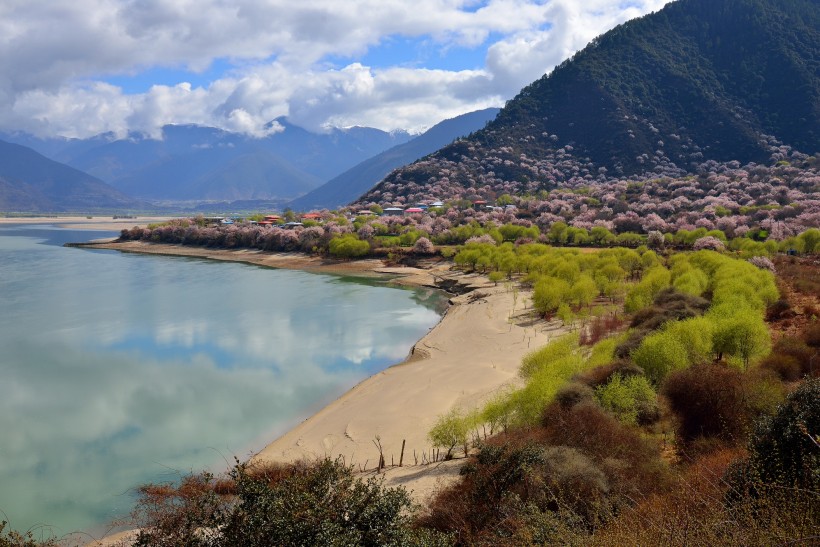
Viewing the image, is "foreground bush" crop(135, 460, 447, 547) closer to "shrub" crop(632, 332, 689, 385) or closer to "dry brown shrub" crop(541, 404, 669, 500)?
"dry brown shrub" crop(541, 404, 669, 500)

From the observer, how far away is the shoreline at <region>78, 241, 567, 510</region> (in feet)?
64.4

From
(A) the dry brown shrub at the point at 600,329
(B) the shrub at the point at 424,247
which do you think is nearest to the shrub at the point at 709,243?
(A) the dry brown shrub at the point at 600,329

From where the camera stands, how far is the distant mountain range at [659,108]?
118 m

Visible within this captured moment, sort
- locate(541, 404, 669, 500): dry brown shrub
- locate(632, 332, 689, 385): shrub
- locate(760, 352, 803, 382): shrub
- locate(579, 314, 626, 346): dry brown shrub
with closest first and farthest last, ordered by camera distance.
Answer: locate(541, 404, 669, 500): dry brown shrub
locate(760, 352, 803, 382): shrub
locate(632, 332, 689, 385): shrub
locate(579, 314, 626, 346): dry brown shrub

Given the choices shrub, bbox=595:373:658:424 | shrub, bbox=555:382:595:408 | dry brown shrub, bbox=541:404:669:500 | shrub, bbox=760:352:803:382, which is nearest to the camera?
dry brown shrub, bbox=541:404:669:500

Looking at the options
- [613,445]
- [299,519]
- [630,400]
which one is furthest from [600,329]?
[299,519]

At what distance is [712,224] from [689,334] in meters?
57.5

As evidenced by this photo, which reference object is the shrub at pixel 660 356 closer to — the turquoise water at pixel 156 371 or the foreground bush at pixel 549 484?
the foreground bush at pixel 549 484

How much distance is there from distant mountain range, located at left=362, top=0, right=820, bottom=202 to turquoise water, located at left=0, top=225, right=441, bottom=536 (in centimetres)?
7631

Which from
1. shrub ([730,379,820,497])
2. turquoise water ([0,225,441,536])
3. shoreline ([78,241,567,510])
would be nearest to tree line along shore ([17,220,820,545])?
shrub ([730,379,820,497])

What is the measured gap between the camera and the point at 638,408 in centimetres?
1747

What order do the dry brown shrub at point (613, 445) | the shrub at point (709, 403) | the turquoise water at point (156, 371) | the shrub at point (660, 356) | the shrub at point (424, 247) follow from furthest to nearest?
the shrub at point (424, 247) → the shrub at point (660, 356) → the turquoise water at point (156, 371) → the shrub at point (709, 403) → the dry brown shrub at point (613, 445)

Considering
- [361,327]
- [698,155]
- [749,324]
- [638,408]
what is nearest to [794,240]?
[749,324]

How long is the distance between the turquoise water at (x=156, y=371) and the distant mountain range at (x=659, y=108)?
250 feet
